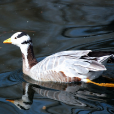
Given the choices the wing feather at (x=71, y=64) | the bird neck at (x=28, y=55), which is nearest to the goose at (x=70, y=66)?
the wing feather at (x=71, y=64)

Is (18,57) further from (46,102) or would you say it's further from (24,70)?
(46,102)

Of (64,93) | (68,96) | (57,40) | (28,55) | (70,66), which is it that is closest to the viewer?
(68,96)

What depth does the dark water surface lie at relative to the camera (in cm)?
552

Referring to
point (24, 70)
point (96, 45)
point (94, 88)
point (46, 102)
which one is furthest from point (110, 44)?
point (46, 102)

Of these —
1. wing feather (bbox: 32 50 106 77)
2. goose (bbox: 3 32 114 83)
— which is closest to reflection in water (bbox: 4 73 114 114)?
goose (bbox: 3 32 114 83)

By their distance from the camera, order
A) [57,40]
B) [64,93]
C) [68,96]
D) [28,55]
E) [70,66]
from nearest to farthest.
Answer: [68,96]
[64,93]
[70,66]
[28,55]
[57,40]

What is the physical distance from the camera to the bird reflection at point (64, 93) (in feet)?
18.3

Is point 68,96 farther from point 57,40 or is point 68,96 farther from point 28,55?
point 57,40

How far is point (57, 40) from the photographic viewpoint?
9016mm

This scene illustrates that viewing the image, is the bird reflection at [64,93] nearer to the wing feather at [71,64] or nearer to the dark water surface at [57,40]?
the dark water surface at [57,40]

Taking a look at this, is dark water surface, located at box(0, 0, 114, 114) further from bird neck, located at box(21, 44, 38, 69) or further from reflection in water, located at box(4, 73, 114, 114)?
bird neck, located at box(21, 44, 38, 69)

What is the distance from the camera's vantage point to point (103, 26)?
9953mm

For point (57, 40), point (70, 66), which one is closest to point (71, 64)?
point (70, 66)

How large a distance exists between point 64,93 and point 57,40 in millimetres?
3342
